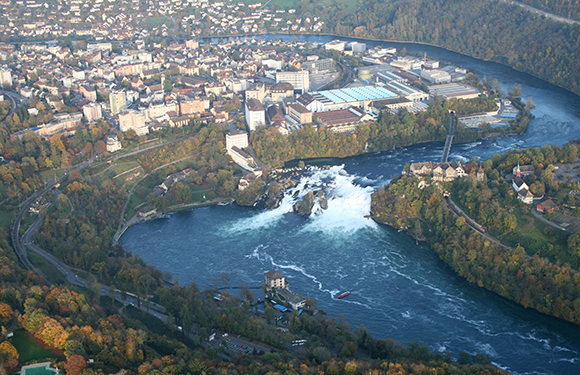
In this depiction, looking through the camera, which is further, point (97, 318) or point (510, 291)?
point (510, 291)

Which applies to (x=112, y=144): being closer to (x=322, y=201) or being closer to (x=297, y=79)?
(x=322, y=201)

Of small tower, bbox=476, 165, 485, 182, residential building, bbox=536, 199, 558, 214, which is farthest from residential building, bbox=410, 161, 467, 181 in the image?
residential building, bbox=536, 199, 558, 214

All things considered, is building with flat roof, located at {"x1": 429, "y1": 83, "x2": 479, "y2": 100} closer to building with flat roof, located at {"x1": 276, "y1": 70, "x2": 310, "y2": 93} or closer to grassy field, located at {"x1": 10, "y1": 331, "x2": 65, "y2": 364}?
building with flat roof, located at {"x1": 276, "y1": 70, "x2": 310, "y2": 93}

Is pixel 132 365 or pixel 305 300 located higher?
pixel 132 365

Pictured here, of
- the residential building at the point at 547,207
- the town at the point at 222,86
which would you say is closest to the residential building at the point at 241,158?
the town at the point at 222,86

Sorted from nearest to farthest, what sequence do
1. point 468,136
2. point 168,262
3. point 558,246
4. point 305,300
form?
point 305,300, point 558,246, point 168,262, point 468,136

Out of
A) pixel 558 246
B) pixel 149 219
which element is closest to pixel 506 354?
pixel 558 246

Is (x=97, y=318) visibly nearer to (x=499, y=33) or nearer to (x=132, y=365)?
(x=132, y=365)
